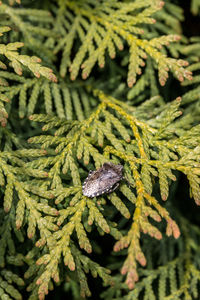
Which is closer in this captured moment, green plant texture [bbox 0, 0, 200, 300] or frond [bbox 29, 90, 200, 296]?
frond [bbox 29, 90, 200, 296]

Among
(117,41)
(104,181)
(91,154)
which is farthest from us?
(117,41)

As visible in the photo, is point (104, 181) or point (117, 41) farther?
point (117, 41)

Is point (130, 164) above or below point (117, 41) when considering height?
below

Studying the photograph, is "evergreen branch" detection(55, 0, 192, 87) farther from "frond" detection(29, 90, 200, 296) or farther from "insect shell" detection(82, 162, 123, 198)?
"insect shell" detection(82, 162, 123, 198)

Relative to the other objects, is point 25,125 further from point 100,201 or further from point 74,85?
point 100,201

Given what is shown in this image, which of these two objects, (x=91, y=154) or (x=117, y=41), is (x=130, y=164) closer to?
(x=91, y=154)

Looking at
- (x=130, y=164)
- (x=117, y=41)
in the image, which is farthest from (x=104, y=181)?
(x=117, y=41)

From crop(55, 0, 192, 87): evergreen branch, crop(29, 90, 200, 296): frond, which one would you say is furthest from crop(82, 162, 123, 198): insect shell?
crop(55, 0, 192, 87): evergreen branch
